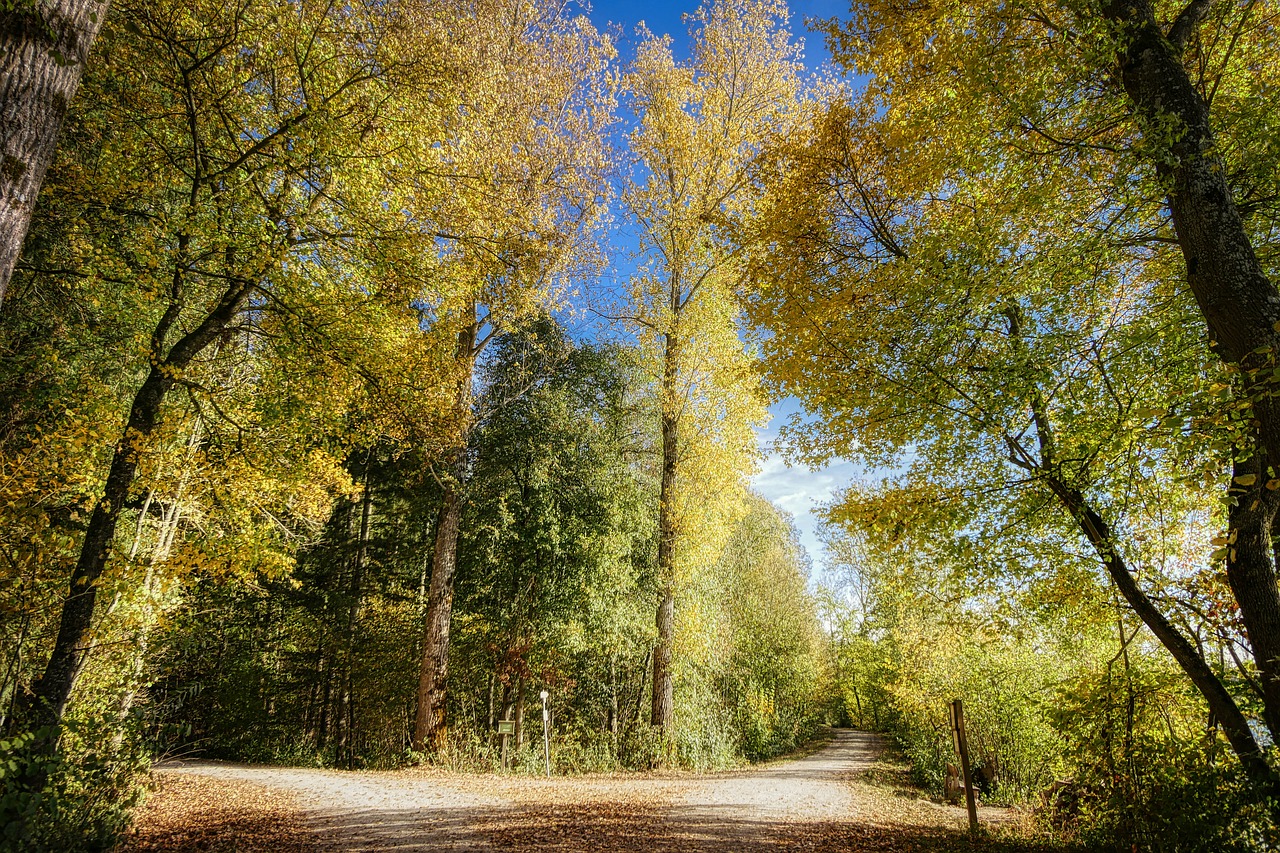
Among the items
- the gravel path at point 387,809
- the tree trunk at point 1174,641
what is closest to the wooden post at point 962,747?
the tree trunk at point 1174,641

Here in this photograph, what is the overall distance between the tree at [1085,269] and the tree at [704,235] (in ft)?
18.9

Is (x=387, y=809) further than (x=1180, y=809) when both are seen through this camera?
Yes

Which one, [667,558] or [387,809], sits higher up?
[667,558]

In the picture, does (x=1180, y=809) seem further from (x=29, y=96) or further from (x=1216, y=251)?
(x=29, y=96)

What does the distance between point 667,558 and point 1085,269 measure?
906 centimetres

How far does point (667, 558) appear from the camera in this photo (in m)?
11.9

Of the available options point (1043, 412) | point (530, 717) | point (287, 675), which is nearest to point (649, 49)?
point (1043, 412)

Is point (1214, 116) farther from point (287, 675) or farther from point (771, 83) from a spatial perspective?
point (287, 675)

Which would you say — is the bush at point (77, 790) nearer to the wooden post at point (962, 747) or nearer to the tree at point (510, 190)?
the tree at point (510, 190)

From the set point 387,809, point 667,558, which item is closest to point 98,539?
point 387,809

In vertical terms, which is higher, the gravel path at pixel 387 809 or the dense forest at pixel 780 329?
the dense forest at pixel 780 329

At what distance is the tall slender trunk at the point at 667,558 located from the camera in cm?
1127

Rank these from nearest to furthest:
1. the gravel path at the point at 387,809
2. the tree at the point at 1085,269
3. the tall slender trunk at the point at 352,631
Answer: the tree at the point at 1085,269
the gravel path at the point at 387,809
the tall slender trunk at the point at 352,631

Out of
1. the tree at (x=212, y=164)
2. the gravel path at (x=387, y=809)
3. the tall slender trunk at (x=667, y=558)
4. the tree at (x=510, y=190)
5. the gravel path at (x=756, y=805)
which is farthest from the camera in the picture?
the tall slender trunk at (x=667, y=558)
